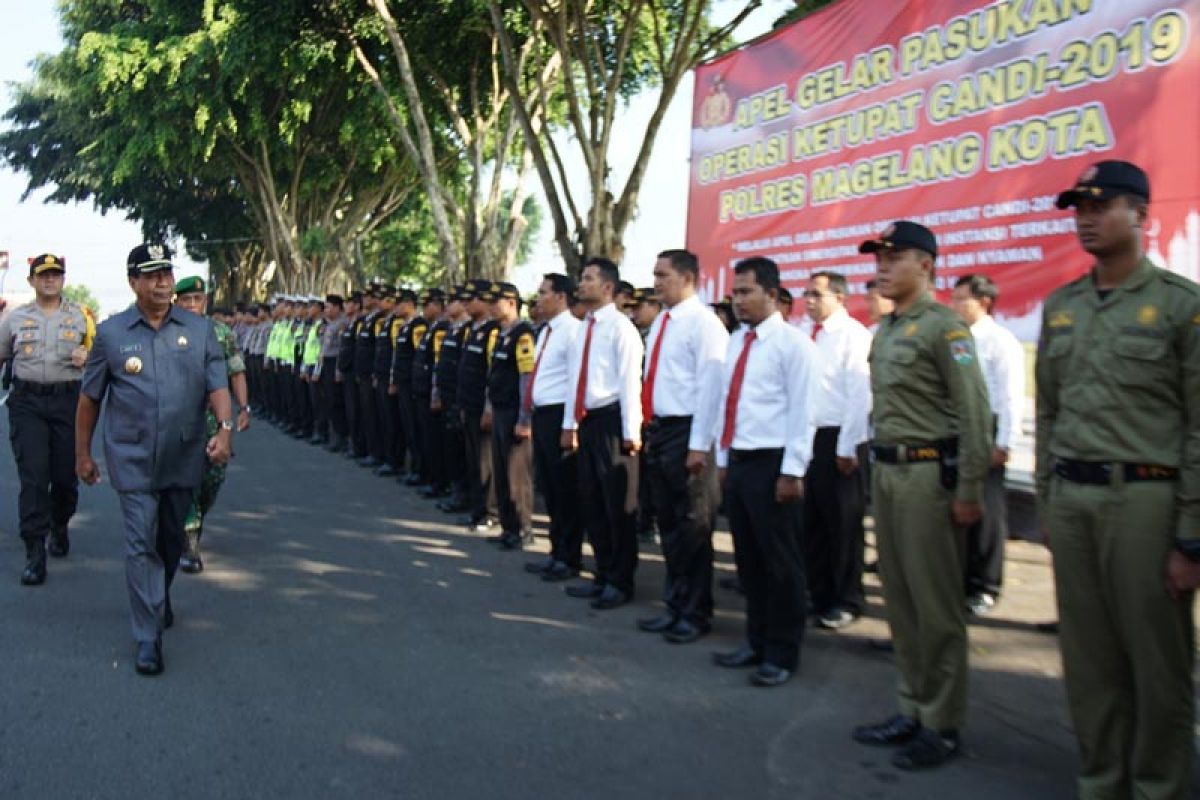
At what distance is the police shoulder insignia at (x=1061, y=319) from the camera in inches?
140

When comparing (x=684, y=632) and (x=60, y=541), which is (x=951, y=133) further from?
(x=60, y=541)

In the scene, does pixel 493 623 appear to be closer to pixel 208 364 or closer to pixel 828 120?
pixel 208 364

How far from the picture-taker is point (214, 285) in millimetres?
41562

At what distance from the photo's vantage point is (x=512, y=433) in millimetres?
8164

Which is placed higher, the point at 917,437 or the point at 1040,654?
the point at 917,437

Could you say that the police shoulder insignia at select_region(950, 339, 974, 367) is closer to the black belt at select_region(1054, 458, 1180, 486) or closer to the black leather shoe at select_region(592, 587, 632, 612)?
the black belt at select_region(1054, 458, 1180, 486)

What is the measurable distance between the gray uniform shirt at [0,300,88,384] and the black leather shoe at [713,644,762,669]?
4.39 meters

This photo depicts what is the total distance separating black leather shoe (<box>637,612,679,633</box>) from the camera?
19.2ft

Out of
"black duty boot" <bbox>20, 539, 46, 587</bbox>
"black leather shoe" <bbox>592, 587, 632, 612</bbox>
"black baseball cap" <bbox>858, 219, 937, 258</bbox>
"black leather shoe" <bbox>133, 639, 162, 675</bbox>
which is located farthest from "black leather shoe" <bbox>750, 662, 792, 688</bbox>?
"black duty boot" <bbox>20, 539, 46, 587</bbox>

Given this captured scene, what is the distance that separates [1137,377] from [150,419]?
404cm

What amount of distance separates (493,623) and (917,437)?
2.69m

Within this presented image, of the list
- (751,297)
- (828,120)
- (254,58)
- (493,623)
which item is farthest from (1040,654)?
(254,58)

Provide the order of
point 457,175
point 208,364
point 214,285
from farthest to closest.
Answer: point 214,285
point 457,175
point 208,364

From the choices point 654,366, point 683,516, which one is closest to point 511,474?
point 654,366
